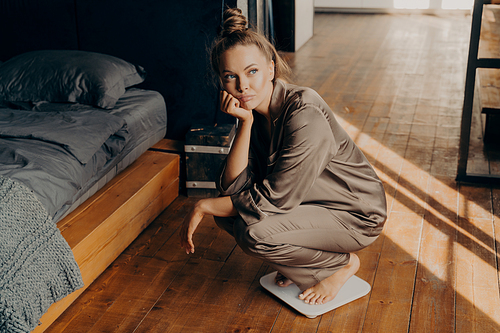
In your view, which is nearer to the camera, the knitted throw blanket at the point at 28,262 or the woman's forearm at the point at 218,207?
the knitted throw blanket at the point at 28,262

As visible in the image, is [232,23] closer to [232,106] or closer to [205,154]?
[232,106]

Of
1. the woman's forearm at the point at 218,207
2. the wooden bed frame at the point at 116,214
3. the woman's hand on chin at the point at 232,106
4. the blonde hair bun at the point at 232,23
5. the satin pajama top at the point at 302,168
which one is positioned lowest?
the wooden bed frame at the point at 116,214

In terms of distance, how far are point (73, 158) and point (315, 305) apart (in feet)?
3.53

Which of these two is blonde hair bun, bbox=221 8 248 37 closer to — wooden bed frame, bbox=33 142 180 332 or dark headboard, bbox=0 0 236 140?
wooden bed frame, bbox=33 142 180 332

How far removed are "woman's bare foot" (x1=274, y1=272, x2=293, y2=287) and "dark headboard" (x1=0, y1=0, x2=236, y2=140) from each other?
1109 mm

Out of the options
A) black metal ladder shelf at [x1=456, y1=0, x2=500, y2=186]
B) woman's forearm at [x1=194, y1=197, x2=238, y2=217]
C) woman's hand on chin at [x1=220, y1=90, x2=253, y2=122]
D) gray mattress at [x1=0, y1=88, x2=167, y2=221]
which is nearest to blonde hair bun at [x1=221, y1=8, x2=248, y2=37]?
woman's hand on chin at [x1=220, y1=90, x2=253, y2=122]

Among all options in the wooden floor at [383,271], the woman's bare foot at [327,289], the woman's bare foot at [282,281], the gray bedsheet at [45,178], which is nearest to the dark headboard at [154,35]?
the gray bedsheet at [45,178]

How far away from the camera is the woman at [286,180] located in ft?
4.99

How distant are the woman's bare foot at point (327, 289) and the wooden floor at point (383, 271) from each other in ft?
0.20

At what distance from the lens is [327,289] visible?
1765 mm

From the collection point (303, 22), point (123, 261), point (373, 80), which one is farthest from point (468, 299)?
point (303, 22)

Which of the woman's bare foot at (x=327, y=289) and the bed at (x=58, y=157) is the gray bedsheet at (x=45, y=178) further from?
the woman's bare foot at (x=327, y=289)

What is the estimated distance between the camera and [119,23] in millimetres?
2738

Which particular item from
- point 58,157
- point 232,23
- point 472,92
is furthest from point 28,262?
point 472,92
